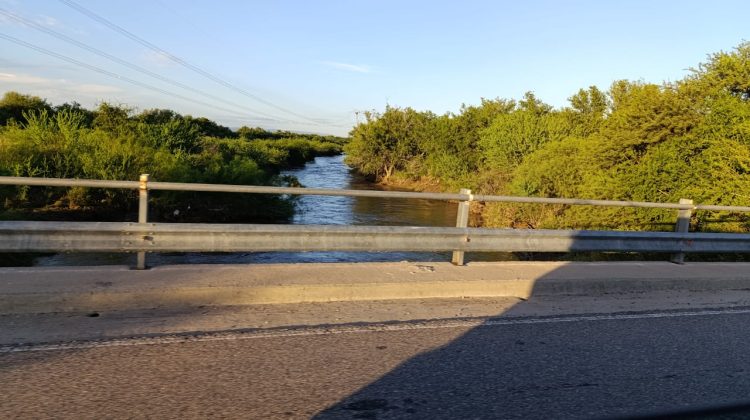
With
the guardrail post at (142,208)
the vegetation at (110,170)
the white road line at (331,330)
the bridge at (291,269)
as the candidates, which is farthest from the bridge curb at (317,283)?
the vegetation at (110,170)

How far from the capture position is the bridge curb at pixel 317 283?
505cm

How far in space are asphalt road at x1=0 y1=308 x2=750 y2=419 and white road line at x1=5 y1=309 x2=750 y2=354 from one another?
0.02m

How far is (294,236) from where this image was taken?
20.2 ft

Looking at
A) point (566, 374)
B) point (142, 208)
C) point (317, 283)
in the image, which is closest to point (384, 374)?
point (566, 374)

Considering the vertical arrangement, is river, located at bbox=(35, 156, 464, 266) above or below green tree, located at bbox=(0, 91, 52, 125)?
below

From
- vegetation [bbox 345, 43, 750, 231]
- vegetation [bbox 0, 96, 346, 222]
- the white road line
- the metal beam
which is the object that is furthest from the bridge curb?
vegetation [bbox 0, 96, 346, 222]

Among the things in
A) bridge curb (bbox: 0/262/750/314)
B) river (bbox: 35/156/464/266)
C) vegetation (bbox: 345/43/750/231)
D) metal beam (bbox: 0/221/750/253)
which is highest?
vegetation (bbox: 345/43/750/231)

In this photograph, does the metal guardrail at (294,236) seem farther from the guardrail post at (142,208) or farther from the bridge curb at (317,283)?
the bridge curb at (317,283)

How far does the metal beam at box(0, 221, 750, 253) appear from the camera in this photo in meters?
5.39

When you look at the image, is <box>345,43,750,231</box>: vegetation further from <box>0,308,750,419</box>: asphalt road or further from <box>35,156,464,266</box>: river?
<box>0,308,750,419</box>: asphalt road

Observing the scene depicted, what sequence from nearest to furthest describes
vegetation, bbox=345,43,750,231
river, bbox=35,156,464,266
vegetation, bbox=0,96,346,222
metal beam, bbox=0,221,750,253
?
metal beam, bbox=0,221,750,253
river, bbox=35,156,464,266
vegetation, bbox=345,43,750,231
vegetation, bbox=0,96,346,222

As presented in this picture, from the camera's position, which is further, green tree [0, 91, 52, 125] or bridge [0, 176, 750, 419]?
green tree [0, 91, 52, 125]

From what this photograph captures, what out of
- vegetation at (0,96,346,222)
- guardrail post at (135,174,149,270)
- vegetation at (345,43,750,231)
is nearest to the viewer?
guardrail post at (135,174,149,270)

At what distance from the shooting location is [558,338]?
501 cm
